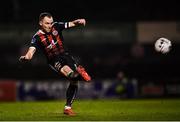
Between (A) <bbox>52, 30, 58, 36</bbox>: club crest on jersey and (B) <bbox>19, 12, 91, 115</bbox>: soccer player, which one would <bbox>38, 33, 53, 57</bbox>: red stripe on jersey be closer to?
(B) <bbox>19, 12, 91, 115</bbox>: soccer player

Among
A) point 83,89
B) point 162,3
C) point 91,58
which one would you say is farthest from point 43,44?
point 162,3

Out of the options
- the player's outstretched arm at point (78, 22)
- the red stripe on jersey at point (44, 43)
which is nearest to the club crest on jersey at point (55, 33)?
the red stripe on jersey at point (44, 43)

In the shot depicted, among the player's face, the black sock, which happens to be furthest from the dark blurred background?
the player's face

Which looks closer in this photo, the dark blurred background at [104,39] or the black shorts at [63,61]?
the black shorts at [63,61]

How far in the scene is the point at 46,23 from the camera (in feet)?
42.8

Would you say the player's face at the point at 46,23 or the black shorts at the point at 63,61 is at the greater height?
the player's face at the point at 46,23

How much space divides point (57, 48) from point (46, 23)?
0.63 meters

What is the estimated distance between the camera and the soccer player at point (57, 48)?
42.5 ft

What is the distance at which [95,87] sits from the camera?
1056 inches

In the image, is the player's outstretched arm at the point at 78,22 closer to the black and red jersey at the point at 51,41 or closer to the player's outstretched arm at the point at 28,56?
the black and red jersey at the point at 51,41

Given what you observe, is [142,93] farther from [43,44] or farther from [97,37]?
[43,44]

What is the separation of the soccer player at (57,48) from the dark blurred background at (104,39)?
1399 centimetres

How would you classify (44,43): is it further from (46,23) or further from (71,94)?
(71,94)

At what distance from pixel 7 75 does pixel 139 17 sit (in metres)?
7.43
